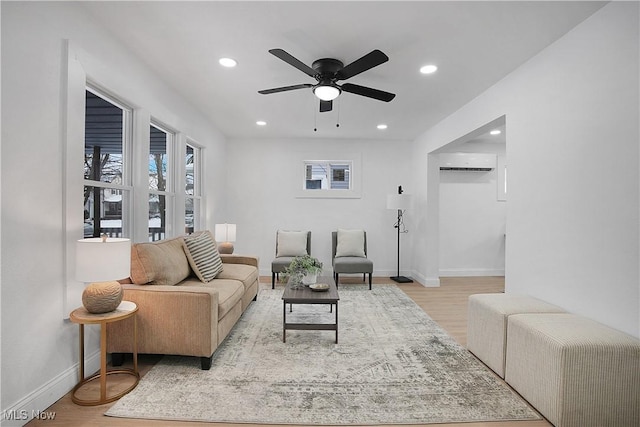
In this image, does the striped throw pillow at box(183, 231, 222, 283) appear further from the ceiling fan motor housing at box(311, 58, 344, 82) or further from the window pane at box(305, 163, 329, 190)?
the window pane at box(305, 163, 329, 190)

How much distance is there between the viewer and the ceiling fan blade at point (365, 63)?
2354 millimetres

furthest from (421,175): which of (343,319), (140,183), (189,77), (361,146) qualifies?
(140,183)

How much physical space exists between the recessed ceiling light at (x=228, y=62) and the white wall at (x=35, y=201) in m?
0.96

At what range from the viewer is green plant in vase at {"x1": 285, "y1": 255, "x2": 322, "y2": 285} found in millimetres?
3449

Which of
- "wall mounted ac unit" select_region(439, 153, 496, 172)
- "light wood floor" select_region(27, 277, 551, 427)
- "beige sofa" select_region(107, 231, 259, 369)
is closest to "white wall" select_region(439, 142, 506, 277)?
"wall mounted ac unit" select_region(439, 153, 496, 172)

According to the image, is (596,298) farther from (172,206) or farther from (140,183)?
(172,206)

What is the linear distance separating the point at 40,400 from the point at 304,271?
2.21 metres

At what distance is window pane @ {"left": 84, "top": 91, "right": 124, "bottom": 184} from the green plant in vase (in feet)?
6.12

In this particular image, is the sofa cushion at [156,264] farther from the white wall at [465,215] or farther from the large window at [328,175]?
the white wall at [465,215]

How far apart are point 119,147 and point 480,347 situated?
3.63 meters

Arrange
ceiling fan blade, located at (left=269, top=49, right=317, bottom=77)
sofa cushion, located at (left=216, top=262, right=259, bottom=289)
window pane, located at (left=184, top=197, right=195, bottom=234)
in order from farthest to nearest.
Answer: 1. window pane, located at (left=184, top=197, right=195, bottom=234)
2. sofa cushion, located at (left=216, top=262, right=259, bottom=289)
3. ceiling fan blade, located at (left=269, top=49, right=317, bottom=77)

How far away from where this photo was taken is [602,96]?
7.35 ft

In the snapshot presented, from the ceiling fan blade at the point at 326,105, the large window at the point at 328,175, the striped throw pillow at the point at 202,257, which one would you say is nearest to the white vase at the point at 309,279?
the striped throw pillow at the point at 202,257

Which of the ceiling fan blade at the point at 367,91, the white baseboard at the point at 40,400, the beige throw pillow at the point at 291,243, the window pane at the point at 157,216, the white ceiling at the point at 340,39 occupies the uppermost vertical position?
the white ceiling at the point at 340,39
